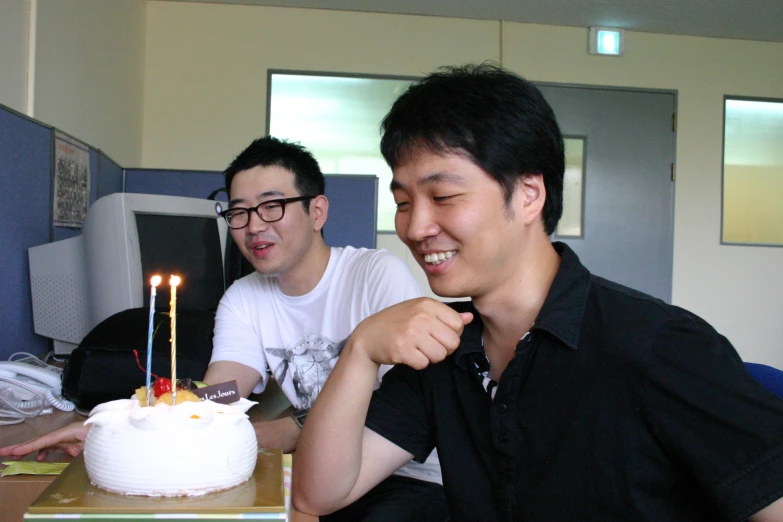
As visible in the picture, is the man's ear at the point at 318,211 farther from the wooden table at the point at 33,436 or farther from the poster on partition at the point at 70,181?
the poster on partition at the point at 70,181

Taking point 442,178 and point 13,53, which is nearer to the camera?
point 442,178

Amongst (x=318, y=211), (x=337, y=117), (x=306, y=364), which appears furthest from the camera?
(x=337, y=117)

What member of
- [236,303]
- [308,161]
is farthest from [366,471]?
[308,161]

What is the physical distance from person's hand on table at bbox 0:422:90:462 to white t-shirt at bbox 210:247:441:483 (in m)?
0.54

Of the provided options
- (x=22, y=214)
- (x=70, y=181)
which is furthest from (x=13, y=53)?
(x=22, y=214)

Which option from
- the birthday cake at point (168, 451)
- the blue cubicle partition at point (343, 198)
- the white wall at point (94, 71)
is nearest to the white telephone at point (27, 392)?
the birthday cake at point (168, 451)

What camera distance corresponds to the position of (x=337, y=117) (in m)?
4.12

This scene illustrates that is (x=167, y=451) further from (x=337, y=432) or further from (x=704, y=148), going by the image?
(x=704, y=148)

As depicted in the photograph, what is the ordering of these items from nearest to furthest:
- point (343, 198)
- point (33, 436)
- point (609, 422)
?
point (609, 422) < point (33, 436) < point (343, 198)

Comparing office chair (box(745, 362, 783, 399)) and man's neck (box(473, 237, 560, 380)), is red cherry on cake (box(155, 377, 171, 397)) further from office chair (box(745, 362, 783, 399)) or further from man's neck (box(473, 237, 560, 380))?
Result: office chair (box(745, 362, 783, 399))

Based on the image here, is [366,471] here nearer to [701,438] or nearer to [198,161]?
[701,438]

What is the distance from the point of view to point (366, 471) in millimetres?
1050

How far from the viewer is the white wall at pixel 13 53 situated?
198 cm

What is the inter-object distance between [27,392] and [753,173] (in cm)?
440
